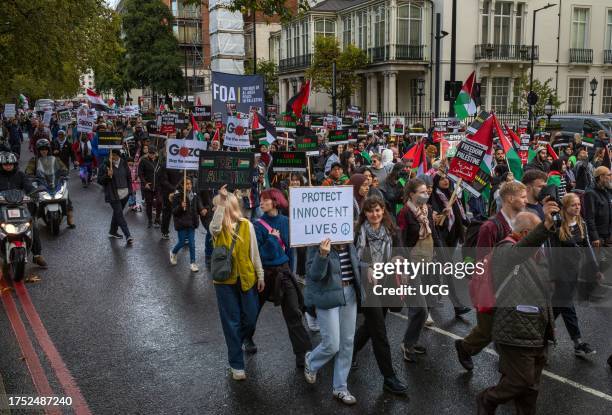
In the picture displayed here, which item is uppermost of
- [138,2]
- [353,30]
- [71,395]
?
[138,2]

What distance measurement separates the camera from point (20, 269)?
9234 mm

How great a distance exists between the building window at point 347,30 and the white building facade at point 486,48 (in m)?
0.07

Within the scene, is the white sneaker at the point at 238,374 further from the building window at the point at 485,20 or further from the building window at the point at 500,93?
the building window at the point at 500,93

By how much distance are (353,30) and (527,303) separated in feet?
139

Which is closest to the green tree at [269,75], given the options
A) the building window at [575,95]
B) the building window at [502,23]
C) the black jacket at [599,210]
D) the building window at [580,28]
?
the building window at [502,23]

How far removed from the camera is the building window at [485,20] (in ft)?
129

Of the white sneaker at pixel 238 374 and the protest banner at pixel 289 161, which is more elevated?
the protest banner at pixel 289 161

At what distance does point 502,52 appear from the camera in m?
40.0

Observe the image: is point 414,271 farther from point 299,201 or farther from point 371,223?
point 299,201

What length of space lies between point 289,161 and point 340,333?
4837mm

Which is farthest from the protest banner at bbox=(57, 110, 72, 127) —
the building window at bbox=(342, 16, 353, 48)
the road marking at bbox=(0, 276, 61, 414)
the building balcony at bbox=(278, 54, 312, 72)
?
the building balcony at bbox=(278, 54, 312, 72)

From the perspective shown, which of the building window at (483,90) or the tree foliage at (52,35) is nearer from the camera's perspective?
the tree foliage at (52,35)

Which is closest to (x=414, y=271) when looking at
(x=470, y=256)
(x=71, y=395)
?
(x=470, y=256)

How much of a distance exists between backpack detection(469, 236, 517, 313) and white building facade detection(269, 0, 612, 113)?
33.5 m
